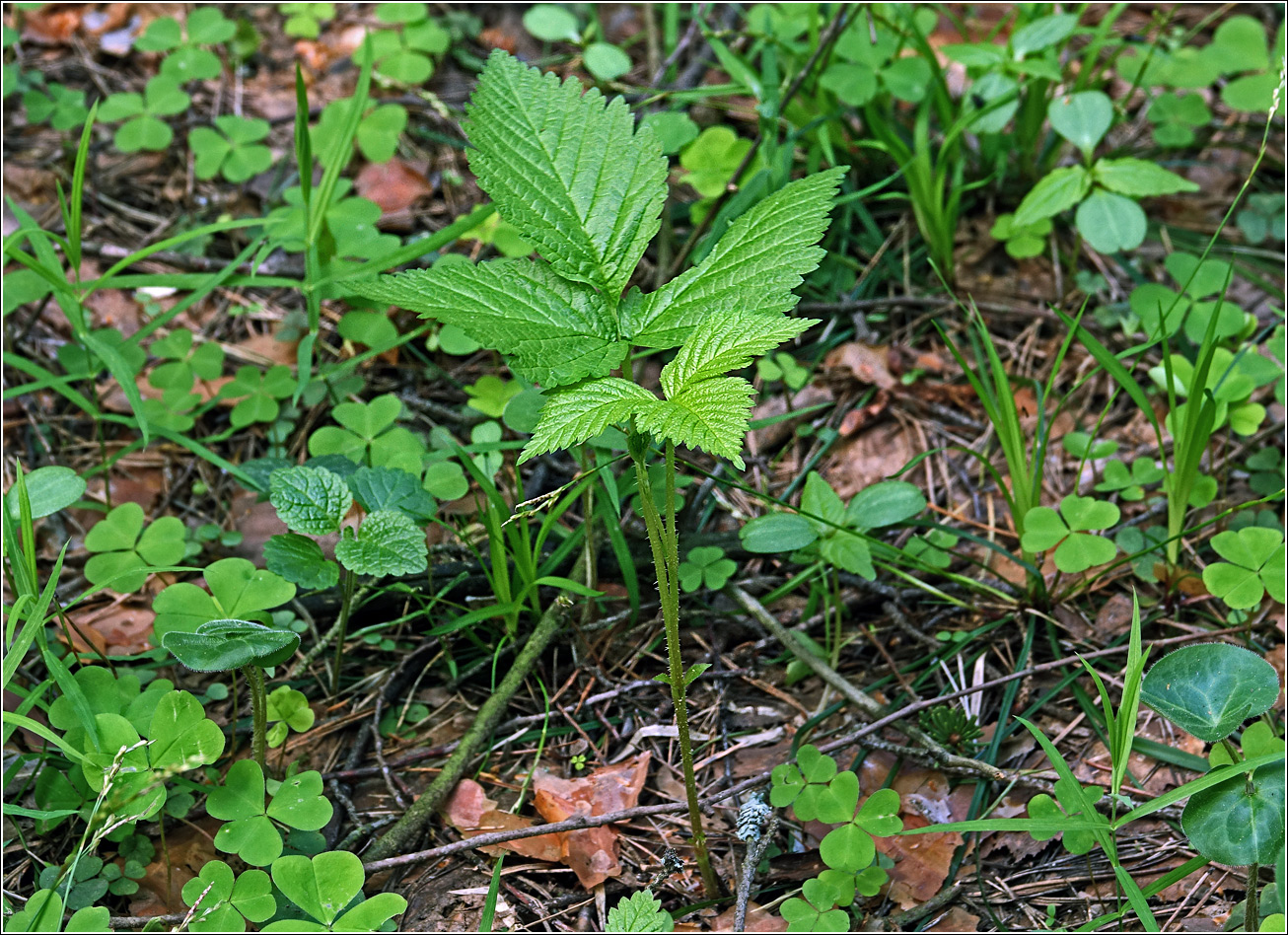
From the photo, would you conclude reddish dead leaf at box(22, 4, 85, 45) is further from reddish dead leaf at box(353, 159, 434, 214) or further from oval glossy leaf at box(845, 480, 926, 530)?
oval glossy leaf at box(845, 480, 926, 530)

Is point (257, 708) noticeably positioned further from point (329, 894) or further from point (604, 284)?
point (604, 284)

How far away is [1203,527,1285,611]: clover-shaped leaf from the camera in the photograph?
5.93 ft

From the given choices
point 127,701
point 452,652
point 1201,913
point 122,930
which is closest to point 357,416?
point 452,652

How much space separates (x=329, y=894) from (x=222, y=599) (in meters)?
0.59

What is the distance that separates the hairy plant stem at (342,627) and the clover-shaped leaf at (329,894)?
430 mm

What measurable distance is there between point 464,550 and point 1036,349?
147 centimetres

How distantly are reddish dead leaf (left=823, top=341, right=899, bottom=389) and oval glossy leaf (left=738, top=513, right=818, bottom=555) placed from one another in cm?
64

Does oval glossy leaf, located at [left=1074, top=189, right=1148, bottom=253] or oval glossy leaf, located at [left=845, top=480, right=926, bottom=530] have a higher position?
oval glossy leaf, located at [left=1074, top=189, right=1148, bottom=253]

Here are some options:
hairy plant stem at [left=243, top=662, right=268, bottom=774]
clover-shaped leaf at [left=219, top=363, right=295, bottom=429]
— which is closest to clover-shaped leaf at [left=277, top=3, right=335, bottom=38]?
clover-shaped leaf at [left=219, top=363, right=295, bottom=429]

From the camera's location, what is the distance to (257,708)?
65.0 inches

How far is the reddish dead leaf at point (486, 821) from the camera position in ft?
5.52

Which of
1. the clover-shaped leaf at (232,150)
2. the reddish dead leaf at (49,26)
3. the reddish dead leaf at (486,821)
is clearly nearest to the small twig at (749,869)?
the reddish dead leaf at (486,821)

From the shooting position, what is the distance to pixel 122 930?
156 centimetres

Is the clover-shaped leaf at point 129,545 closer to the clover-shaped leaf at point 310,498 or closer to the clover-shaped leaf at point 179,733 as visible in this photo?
the clover-shaped leaf at point 310,498
